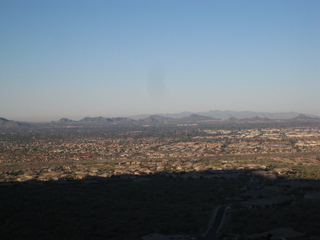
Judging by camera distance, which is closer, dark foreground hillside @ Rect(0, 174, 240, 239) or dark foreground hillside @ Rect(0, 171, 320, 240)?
dark foreground hillside @ Rect(0, 171, 320, 240)

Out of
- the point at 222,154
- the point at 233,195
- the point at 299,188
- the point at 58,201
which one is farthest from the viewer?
→ the point at 222,154

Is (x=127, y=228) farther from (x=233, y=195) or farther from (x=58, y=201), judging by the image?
(x=233, y=195)

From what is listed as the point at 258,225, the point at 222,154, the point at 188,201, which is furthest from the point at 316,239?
the point at 222,154

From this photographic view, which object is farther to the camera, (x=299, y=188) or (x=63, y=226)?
(x=299, y=188)

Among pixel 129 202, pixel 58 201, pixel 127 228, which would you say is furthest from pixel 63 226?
pixel 129 202

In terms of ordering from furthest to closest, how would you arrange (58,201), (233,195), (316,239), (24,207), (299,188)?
(299,188) < (233,195) < (58,201) < (24,207) < (316,239)

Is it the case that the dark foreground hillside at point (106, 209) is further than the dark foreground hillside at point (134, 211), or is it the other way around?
the dark foreground hillside at point (106, 209)

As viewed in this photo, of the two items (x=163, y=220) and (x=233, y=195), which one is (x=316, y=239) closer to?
(x=163, y=220)

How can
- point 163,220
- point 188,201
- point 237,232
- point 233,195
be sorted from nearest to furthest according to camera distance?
point 237,232 < point 163,220 < point 188,201 < point 233,195

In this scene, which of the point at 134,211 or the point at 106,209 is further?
the point at 106,209
